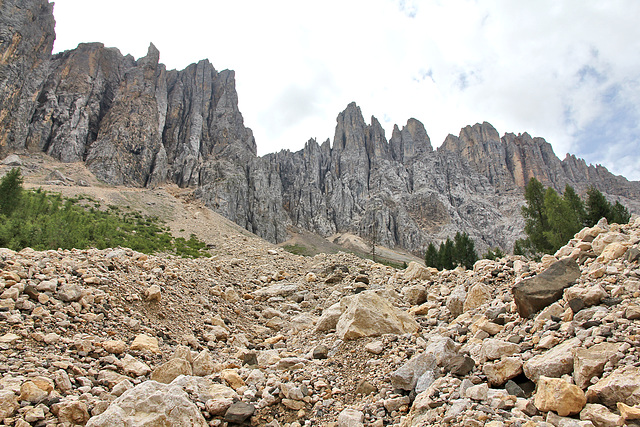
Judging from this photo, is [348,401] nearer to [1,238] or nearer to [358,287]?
[358,287]

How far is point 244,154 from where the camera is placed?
97.1m

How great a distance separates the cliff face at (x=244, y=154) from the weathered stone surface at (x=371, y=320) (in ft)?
245

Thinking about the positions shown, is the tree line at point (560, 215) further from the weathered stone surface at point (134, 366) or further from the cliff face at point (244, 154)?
the cliff face at point (244, 154)

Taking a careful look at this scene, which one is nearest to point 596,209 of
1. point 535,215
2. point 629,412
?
point 535,215

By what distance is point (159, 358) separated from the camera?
253 inches

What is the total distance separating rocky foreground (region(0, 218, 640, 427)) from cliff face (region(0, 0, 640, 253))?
71.6 meters

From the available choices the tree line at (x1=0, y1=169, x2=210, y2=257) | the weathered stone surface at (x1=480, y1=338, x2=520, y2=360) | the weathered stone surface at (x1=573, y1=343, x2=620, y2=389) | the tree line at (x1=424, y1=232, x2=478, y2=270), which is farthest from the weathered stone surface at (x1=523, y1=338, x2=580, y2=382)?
the tree line at (x1=424, y1=232, x2=478, y2=270)

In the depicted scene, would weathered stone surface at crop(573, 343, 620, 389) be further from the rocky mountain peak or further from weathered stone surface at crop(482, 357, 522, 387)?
the rocky mountain peak

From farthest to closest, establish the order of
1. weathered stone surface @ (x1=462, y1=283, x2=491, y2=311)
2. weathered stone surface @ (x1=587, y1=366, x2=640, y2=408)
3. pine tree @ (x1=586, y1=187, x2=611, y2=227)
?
pine tree @ (x1=586, y1=187, x2=611, y2=227), weathered stone surface @ (x1=462, y1=283, x2=491, y2=311), weathered stone surface @ (x1=587, y1=366, x2=640, y2=408)

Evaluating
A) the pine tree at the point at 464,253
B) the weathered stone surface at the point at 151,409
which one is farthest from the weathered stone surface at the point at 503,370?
the pine tree at the point at 464,253

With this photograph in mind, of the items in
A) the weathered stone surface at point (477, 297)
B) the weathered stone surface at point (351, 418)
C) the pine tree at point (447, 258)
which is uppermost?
the pine tree at point (447, 258)

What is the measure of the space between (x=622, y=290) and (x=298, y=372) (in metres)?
5.74

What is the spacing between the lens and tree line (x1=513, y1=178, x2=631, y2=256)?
1099 inches

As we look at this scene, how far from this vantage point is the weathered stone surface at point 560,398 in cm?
322
